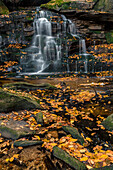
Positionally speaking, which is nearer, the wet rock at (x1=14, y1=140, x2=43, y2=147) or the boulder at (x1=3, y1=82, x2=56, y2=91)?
the wet rock at (x1=14, y1=140, x2=43, y2=147)

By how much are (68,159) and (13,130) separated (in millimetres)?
1469

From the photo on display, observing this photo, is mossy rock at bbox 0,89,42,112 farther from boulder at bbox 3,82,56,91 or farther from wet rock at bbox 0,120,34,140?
boulder at bbox 3,82,56,91

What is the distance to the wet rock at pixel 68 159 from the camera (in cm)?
237

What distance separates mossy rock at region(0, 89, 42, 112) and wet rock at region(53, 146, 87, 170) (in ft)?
7.19

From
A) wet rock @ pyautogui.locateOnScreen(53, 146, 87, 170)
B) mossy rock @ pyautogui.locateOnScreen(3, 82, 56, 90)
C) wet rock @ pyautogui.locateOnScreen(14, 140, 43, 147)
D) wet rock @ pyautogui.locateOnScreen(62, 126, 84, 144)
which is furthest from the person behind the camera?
mossy rock @ pyautogui.locateOnScreen(3, 82, 56, 90)

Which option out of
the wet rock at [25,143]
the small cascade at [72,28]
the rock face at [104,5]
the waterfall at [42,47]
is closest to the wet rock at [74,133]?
the wet rock at [25,143]

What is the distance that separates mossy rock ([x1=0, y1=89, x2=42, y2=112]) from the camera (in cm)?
430

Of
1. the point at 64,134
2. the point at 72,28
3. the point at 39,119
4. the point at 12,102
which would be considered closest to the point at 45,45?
the point at 72,28

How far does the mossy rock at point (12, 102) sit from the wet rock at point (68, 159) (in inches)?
86.3

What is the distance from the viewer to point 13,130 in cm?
321

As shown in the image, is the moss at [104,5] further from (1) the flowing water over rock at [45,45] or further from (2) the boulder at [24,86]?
(2) the boulder at [24,86]

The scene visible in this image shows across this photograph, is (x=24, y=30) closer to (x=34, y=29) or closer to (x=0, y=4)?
(x=34, y=29)

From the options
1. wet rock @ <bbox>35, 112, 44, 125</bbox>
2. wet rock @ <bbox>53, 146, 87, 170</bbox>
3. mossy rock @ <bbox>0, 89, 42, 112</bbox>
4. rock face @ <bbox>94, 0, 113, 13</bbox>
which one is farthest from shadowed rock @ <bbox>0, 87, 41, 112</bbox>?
rock face @ <bbox>94, 0, 113, 13</bbox>

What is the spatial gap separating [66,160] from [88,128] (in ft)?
4.45
